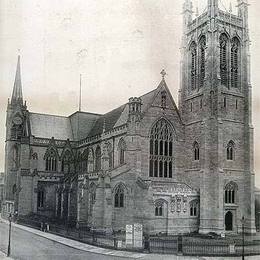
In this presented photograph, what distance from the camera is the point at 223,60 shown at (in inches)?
1662

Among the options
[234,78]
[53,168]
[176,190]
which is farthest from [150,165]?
[53,168]

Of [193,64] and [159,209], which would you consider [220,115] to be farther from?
[159,209]

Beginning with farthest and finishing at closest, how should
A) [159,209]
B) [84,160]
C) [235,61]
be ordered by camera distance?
1. [84,160]
2. [235,61]
3. [159,209]

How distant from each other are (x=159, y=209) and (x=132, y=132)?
7580 mm

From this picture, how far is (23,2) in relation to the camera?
2133 cm

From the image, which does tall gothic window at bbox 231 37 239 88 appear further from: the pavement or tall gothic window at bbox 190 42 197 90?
the pavement

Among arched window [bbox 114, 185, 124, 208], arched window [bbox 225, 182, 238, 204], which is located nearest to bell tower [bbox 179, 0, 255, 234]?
arched window [bbox 225, 182, 238, 204]

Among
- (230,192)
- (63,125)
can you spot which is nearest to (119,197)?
(230,192)

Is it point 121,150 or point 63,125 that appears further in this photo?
point 63,125

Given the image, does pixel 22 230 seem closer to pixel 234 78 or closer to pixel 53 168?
pixel 53 168

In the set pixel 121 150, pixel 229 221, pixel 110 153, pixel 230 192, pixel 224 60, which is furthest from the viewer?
pixel 110 153

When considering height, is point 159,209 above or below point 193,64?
below

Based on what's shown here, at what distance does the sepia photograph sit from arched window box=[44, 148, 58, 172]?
0.15 m

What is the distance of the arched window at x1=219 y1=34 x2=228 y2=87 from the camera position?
41.8m
